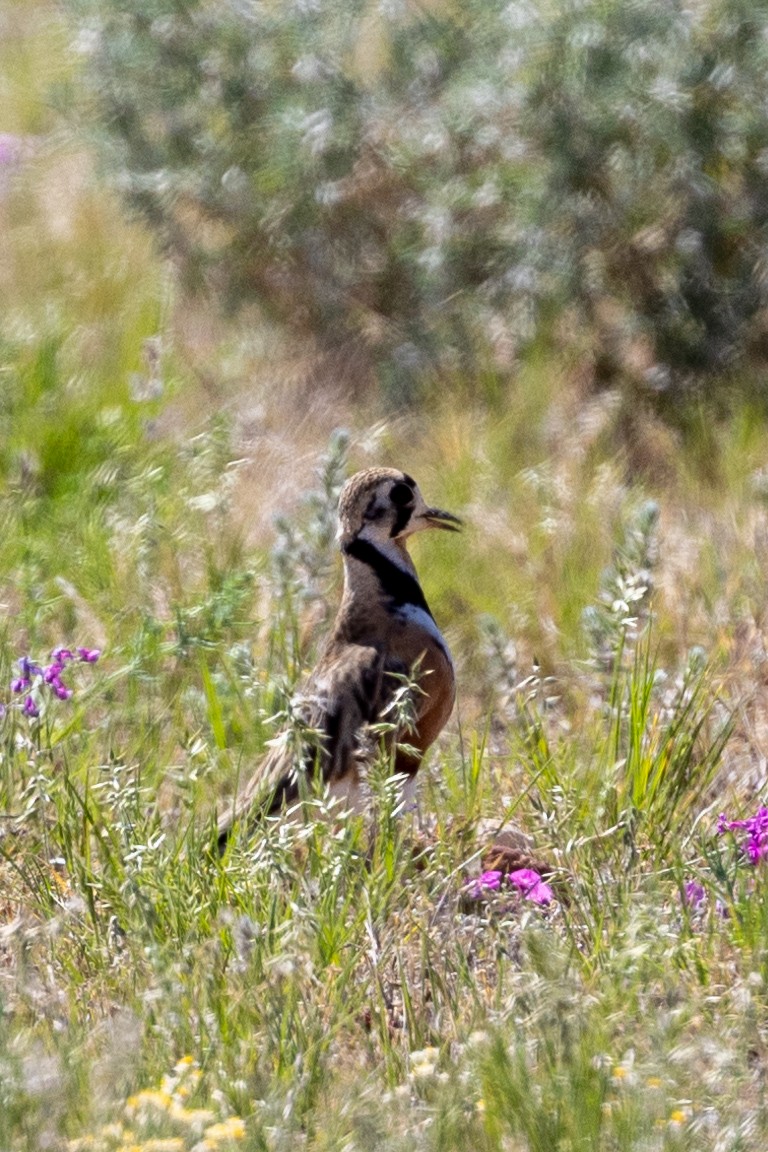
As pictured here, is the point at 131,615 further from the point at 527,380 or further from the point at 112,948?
the point at 527,380

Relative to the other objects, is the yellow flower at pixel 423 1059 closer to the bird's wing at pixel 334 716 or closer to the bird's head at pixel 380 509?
the bird's wing at pixel 334 716

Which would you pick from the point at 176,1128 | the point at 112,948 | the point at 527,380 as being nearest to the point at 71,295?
the point at 527,380

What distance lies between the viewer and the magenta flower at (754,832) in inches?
154

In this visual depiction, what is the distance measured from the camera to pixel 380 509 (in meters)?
5.14

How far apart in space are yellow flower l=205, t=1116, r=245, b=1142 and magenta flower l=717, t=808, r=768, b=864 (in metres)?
1.33

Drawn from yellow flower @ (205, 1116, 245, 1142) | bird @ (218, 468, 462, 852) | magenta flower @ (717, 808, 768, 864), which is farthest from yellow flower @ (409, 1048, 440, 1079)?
bird @ (218, 468, 462, 852)

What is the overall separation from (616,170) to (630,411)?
975 millimetres

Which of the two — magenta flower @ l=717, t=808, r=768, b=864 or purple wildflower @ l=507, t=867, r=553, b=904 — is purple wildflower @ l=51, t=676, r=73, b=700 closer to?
purple wildflower @ l=507, t=867, r=553, b=904

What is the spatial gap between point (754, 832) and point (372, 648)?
1.36m

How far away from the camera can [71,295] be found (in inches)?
363

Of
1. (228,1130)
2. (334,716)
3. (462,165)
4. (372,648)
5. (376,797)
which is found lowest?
(228,1130)

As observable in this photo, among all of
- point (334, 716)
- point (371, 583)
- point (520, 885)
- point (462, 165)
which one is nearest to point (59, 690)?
point (334, 716)

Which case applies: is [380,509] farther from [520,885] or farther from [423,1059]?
[423,1059]

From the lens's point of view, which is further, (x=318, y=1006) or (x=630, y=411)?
(x=630, y=411)
